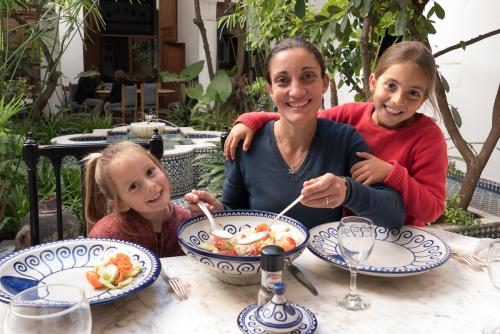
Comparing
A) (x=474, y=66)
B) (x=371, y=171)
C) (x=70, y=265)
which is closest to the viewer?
(x=70, y=265)

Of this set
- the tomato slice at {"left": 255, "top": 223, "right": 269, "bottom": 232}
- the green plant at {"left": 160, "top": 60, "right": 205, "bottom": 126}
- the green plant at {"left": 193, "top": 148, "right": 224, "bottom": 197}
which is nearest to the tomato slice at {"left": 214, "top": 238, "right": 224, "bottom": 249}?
the tomato slice at {"left": 255, "top": 223, "right": 269, "bottom": 232}

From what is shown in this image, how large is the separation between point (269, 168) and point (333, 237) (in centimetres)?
34

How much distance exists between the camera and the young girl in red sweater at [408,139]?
1.38 metres

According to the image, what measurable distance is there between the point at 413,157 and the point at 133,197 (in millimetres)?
841

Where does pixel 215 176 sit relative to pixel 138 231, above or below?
below

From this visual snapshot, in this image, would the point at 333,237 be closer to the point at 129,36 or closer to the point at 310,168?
the point at 310,168

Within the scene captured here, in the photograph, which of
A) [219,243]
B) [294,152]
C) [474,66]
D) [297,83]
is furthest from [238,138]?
[474,66]

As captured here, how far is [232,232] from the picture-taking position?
1.32 m

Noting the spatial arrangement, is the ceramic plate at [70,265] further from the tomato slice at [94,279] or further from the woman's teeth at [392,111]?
the woman's teeth at [392,111]

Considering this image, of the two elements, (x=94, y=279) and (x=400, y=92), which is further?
(x=400, y=92)

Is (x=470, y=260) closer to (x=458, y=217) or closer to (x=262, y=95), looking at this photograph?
(x=458, y=217)

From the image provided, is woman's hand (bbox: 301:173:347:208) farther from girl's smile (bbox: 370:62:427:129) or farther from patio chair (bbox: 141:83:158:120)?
patio chair (bbox: 141:83:158:120)

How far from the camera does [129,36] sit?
12.8 meters

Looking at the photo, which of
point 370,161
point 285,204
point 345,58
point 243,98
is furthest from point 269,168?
point 243,98
